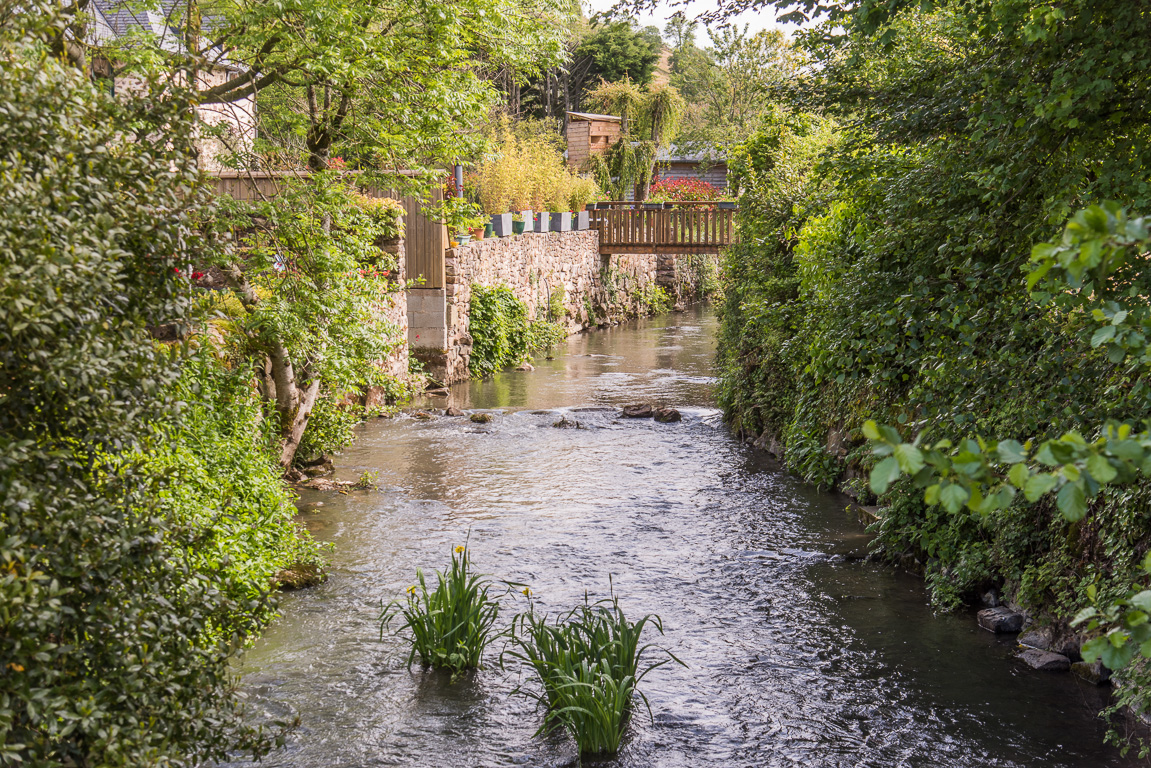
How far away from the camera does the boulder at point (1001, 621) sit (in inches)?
262

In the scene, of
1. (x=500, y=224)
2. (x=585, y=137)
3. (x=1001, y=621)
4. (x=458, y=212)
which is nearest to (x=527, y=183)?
(x=500, y=224)

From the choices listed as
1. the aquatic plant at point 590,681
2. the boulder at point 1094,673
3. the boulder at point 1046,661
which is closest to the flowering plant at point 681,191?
the boulder at point 1046,661

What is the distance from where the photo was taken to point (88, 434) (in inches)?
128

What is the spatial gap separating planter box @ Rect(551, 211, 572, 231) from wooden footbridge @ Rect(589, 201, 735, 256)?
2.21 m

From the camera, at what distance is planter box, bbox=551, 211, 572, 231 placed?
2298cm

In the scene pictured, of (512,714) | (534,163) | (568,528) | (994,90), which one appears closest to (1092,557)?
(994,90)

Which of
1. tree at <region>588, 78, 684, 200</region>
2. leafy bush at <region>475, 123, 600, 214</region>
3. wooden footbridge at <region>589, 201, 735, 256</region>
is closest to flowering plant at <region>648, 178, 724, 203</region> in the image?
tree at <region>588, 78, 684, 200</region>

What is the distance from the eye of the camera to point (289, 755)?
5.06 meters

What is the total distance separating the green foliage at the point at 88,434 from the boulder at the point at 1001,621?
518cm

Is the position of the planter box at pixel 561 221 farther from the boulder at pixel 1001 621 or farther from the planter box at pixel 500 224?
the boulder at pixel 1001 621

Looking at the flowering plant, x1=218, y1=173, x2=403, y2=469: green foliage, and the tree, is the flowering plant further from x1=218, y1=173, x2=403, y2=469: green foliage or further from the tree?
x1=218, y1=173, x2=403, y2=469: green foliage

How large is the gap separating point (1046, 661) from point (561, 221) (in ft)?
60.5

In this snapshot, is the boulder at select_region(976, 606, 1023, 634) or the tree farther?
the tree

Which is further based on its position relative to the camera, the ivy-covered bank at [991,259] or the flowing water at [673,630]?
the flowing water at [673,630]
